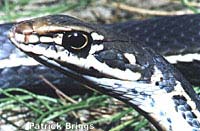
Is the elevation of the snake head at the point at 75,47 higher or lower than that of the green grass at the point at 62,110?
higher

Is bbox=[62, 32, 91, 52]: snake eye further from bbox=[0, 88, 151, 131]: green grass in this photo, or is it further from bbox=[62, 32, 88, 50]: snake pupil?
bbox=[0, 88, 151, 131]: green grass

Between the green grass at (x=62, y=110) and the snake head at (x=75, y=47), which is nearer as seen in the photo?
the snake head at (x=75, y=47)

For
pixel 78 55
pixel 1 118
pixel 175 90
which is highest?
pixel 78 55

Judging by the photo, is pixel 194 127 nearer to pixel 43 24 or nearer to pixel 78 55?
pixel 78 55

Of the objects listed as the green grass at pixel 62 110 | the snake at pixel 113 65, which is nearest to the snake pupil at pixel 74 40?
the snake at pixel 113 65

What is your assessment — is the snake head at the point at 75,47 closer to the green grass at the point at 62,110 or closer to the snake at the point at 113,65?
the snake at the point at 113,65

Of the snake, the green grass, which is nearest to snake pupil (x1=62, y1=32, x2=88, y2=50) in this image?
the snake

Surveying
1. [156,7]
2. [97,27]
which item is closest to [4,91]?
[97,27]

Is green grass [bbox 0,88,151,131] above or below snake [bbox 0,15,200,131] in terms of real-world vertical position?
below
